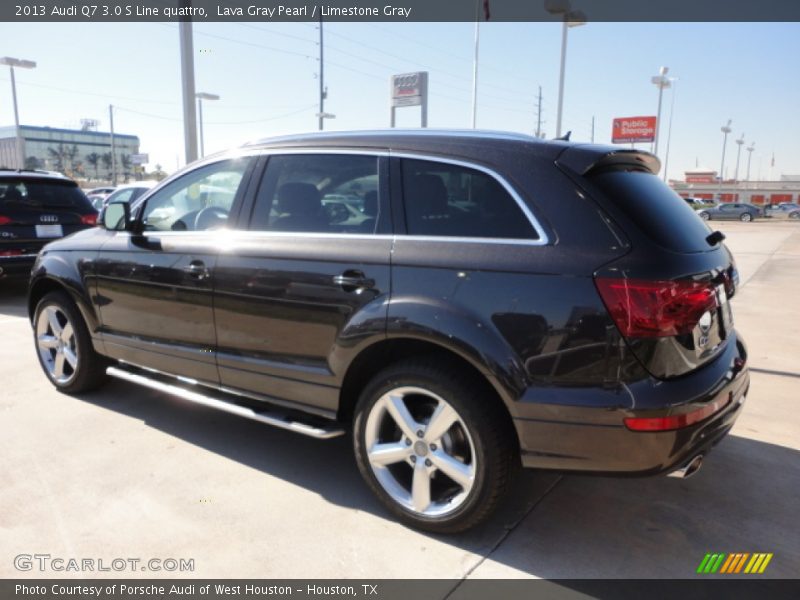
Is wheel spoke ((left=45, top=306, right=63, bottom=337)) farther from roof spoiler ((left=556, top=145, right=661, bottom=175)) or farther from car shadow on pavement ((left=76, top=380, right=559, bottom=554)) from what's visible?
roof spoiler ((left=556, top=145, right=661, bottom=175))

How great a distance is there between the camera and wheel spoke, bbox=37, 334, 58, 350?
15.2 feet

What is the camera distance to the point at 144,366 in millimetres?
3982

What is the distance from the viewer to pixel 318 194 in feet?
10.5

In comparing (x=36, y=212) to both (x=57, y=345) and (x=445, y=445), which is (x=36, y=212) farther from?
(x=445, y=445)

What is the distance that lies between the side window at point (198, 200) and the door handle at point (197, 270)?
239 millimetres

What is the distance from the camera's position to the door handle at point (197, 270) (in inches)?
136

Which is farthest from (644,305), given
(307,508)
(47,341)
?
(47,341)

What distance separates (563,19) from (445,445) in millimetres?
18935

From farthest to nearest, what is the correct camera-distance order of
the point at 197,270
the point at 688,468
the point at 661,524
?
the point at 197,270, the point at 661,524, the point at 688,468

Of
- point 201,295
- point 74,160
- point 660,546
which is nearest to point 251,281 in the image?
point 201,295

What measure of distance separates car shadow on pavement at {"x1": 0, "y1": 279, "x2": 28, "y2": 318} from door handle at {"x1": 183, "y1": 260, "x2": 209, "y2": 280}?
5299mm

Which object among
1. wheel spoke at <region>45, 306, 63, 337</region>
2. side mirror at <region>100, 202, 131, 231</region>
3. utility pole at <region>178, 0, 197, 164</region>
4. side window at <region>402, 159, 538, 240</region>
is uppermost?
utility pole at <region>178, 0, 197, 164</region>

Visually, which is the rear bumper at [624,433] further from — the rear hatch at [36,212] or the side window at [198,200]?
the rear hatch at [36,212]

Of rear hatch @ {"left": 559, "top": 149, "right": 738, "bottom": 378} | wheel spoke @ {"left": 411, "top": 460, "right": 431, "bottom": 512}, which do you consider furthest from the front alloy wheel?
rear hatch @ {"left": 559, "top": 149, "right": 738, "bottom": 378}
